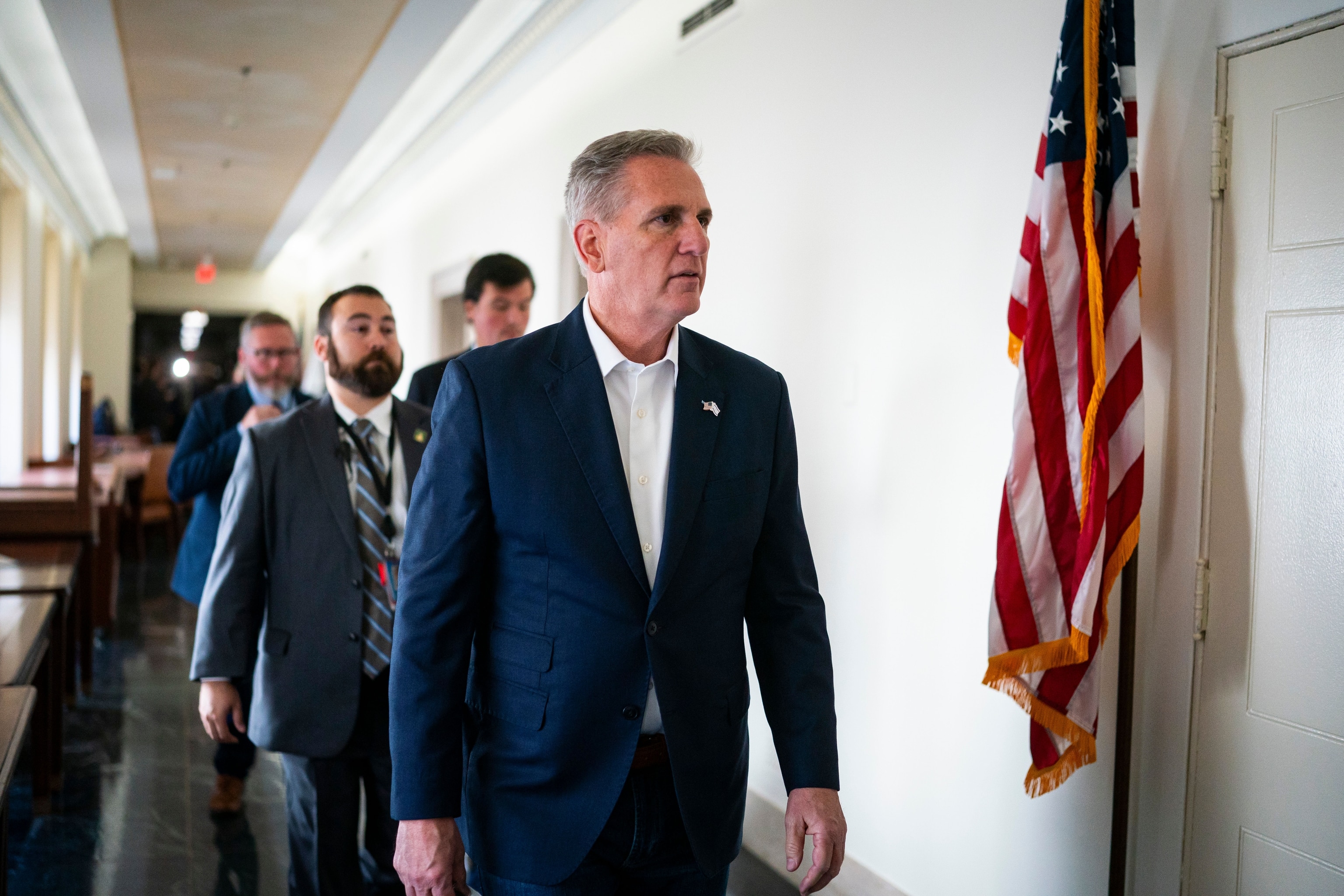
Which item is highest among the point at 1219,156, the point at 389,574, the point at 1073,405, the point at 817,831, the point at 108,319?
the point at 108,319

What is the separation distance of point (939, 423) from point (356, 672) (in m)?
1.72

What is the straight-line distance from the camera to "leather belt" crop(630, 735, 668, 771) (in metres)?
1.58

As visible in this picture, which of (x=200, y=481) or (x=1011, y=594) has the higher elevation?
(x=200, y=481)

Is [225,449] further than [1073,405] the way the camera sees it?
Yes

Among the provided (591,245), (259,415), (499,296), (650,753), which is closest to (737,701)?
(650,753)

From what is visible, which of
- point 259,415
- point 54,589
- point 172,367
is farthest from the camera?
point 172,367

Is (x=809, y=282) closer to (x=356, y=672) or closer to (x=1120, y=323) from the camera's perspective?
(x=1120, y=323)

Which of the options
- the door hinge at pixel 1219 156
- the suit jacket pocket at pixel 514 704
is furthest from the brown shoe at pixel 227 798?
the door hinge at pixel 1219 156

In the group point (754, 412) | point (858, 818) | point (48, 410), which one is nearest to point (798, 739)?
point (754, 412)

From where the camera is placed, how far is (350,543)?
251 cm

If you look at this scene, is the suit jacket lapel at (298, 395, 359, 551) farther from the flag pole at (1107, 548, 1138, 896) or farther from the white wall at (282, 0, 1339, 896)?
the flag pole at (1107, 548, 1138, 896)

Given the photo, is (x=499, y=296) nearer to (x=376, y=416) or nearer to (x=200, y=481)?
(x=376, y=416)

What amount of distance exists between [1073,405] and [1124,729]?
2.47 feet

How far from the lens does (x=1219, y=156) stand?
213 cm
